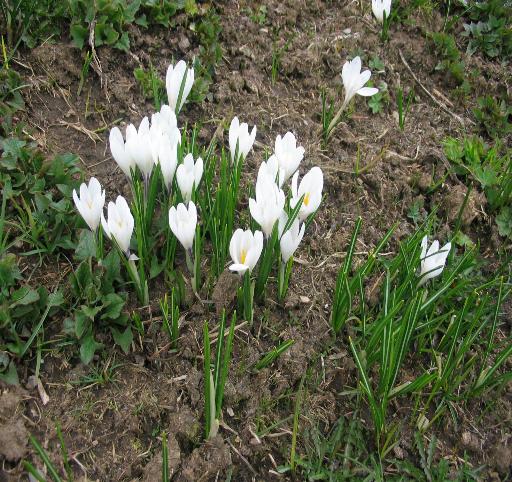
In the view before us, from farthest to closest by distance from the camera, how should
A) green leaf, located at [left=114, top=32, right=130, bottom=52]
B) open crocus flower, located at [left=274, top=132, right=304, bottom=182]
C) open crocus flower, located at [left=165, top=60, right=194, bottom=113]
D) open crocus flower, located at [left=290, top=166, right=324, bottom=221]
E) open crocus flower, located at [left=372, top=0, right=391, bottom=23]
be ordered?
open crocus flower, located at [left=372, top=0, right=391, bottom=23] < green leaf, located at [left=114, top=32, right=130, bottom=52] < open crocus flower, located at [left=165, top=60, right=194, bottom=113] < open crocus flower, located at [left=274, top=132, right=304, bottom=182] < open crocus flower, located at [left=290, top=166, right=324, bottom=221]

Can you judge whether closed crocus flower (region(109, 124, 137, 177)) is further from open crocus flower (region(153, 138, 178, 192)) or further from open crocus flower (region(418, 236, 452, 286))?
open crocus flower (region(418, 236, 452, 286))

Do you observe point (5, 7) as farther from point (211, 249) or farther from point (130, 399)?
point (130, 399)

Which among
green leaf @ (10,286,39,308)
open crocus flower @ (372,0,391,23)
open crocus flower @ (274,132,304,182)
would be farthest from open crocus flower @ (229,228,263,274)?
open crocus flower @ (372,0,391,23)

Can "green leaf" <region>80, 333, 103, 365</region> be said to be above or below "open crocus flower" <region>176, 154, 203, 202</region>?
below

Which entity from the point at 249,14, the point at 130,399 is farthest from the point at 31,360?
the point at 249,14

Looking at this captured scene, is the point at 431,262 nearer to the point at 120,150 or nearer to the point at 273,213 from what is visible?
the point at 273,213

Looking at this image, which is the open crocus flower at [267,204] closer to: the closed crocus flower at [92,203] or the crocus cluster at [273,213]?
the crocus cluster at [273,213]

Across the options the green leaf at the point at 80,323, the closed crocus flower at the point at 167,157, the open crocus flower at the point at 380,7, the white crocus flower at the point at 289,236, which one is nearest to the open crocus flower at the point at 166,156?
the closed crocus flower at the point at 167,157
